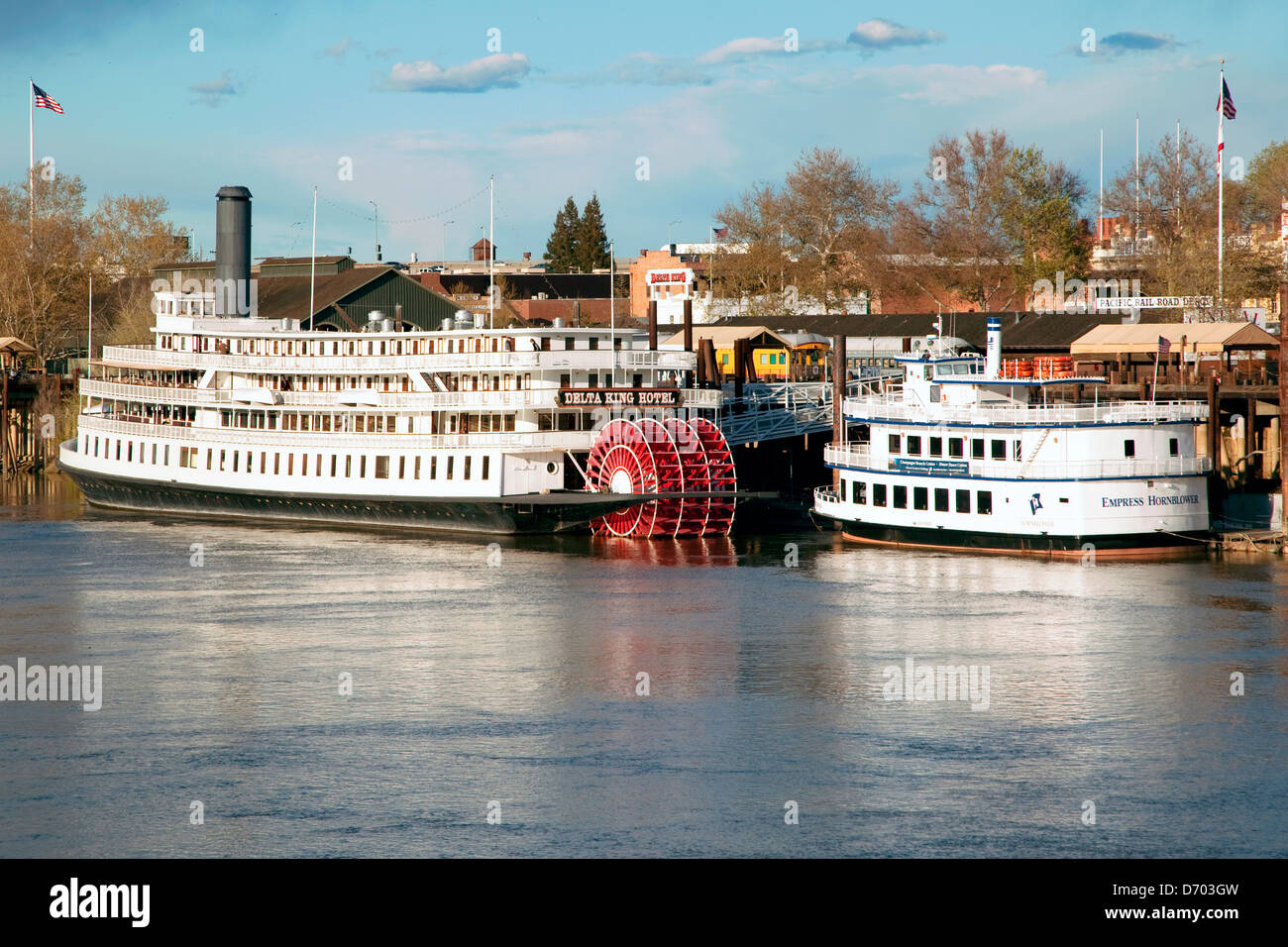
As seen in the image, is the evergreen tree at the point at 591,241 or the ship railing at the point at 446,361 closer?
the ship railing at the point at 446,361

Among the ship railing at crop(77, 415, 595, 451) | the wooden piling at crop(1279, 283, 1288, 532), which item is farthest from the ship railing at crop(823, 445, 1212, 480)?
the ship railing at crop(77, 415, 595, 451)

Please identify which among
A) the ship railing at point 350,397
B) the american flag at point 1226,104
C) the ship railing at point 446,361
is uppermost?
the american flag at point 1226,104

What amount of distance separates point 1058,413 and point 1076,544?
14.6 ft

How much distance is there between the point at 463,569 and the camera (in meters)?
53.1

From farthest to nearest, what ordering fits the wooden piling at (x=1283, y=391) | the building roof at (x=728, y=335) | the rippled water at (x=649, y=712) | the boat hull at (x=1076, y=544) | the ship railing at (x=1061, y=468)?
the building roof at (x=728, y=335)
the wooden piling at (x=1283, y=391)
the boat hull at (x=1076, y=544)
the ship railing at (x=1061, y=468)
the rippled water at (x=649, y=712)

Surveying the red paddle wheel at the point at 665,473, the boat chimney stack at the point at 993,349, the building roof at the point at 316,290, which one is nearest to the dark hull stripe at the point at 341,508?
the red paddle wheel at the point at 665,473

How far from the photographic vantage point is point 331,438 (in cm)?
6588

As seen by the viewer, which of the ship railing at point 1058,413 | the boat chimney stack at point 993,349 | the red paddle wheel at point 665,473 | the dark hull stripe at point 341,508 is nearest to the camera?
the ship railing at point 1058,413

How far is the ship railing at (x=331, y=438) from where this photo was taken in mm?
61125

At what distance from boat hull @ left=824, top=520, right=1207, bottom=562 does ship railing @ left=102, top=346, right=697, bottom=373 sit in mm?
14130

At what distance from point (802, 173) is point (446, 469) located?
65552 mm

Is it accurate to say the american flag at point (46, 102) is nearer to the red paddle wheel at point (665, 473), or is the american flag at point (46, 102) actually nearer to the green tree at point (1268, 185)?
the red paddle wheel at point (665, 473)

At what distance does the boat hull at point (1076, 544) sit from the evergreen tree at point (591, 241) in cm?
11121
